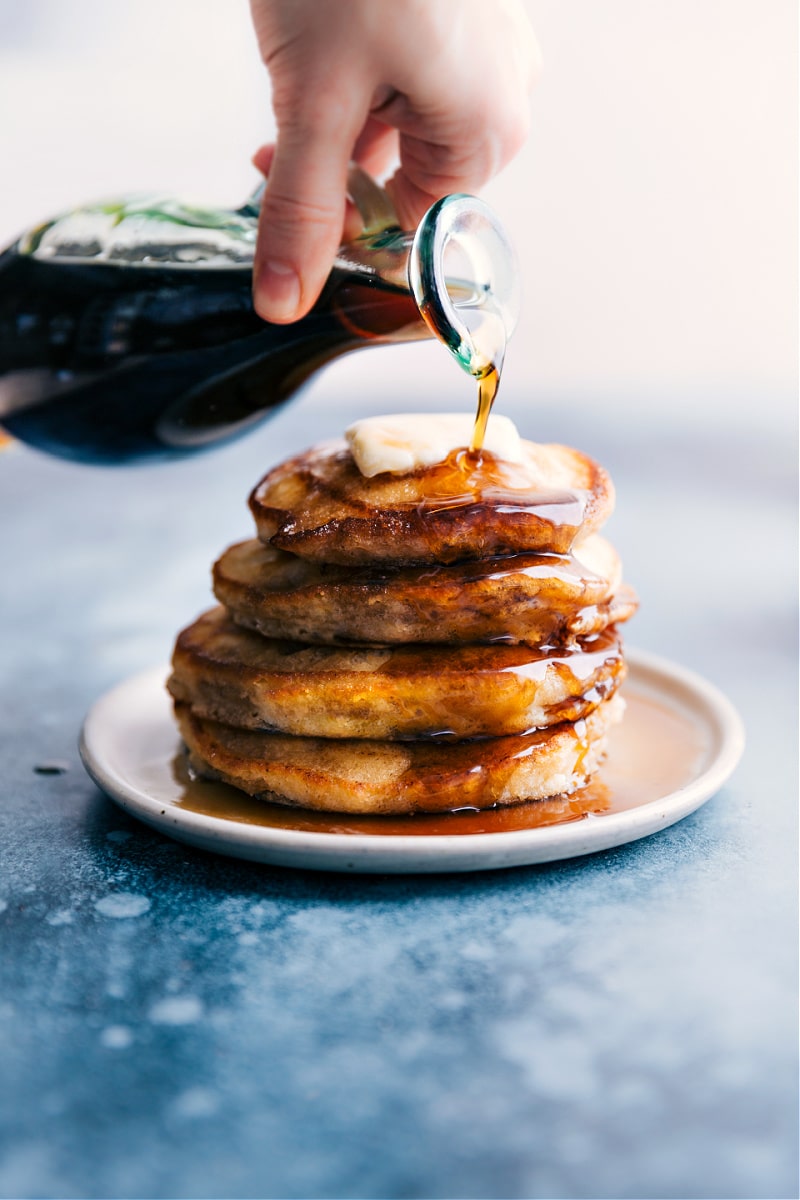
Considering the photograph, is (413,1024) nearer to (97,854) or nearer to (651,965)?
(651,965)

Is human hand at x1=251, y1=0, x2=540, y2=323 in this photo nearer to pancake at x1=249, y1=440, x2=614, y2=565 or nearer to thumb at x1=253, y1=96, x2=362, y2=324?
thumb at x1=253, y1=96, x2=362, y2=324

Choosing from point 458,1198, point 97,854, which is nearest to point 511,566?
point 97,854

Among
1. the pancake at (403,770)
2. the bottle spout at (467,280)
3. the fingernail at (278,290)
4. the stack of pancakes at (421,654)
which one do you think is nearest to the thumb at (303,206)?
the fingernail at (278,290)

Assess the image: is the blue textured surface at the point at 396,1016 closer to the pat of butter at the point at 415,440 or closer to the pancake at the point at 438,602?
the pancake at the point at 438,602

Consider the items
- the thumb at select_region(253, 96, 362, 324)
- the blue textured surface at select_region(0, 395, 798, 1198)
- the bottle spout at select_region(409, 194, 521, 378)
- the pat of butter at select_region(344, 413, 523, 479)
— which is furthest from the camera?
the thumb at select_region(253, 96, 362, 324)

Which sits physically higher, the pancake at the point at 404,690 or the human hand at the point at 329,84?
the human hand at the point at 329,84

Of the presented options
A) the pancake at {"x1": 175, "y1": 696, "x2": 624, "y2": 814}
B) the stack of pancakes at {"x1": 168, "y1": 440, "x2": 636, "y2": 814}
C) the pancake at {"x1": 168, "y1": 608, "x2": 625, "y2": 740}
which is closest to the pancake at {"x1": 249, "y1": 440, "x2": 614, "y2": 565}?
the stack of pancakes at {"x1": 168, "y1": 440, "x2": 636, "y2": 814}

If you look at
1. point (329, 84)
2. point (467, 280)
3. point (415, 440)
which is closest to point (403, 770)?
point (415, 440)
